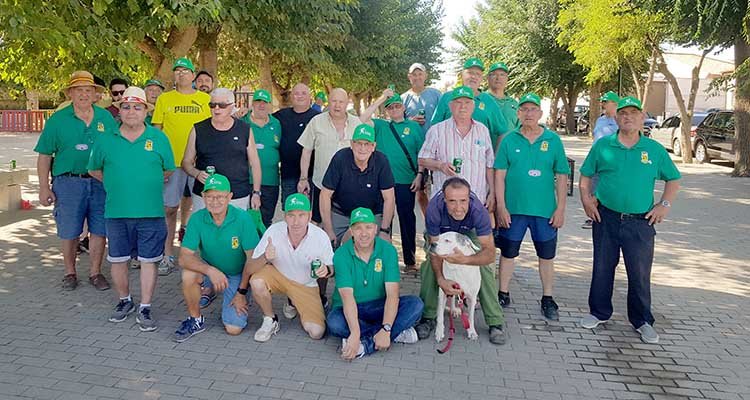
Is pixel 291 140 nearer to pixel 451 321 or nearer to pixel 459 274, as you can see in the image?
pixel 459 274

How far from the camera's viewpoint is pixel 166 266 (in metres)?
6.80

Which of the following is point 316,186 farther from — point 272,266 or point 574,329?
point 574,329

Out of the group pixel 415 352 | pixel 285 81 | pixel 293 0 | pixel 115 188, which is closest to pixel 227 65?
pixel 285 81

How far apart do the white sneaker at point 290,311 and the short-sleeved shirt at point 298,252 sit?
0.54 m

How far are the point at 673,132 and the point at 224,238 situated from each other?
70.0 ft

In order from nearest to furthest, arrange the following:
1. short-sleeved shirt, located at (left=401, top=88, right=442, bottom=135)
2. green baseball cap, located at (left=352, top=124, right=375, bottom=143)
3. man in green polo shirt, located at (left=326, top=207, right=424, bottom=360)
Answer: man in green polo shirt, located at (left=326, top=207, right=424, bottom=360) < green baseball cap, located at (left=352, top=124, right=375, bottom=143) < short-sleeved shirt, located at (left=401, top=88, right=442, bottom=135)

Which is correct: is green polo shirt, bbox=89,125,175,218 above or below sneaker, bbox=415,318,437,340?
above

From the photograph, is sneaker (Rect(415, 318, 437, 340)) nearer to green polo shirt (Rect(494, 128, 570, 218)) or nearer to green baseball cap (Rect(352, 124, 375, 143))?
green polo shirt (Rect(494, 128, 570, 218))

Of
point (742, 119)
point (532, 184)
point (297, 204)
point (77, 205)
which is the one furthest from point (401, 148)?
point (742, 119)

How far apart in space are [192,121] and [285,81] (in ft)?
55.2

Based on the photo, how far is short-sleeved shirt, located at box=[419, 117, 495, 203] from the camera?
5.61 meters

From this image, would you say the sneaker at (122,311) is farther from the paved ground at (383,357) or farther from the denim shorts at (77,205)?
the denim shorts at (77,205)

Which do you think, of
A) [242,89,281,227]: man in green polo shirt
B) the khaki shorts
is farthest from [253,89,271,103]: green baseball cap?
the khaki shorts

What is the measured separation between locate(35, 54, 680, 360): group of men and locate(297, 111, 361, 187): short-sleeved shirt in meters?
0.01
